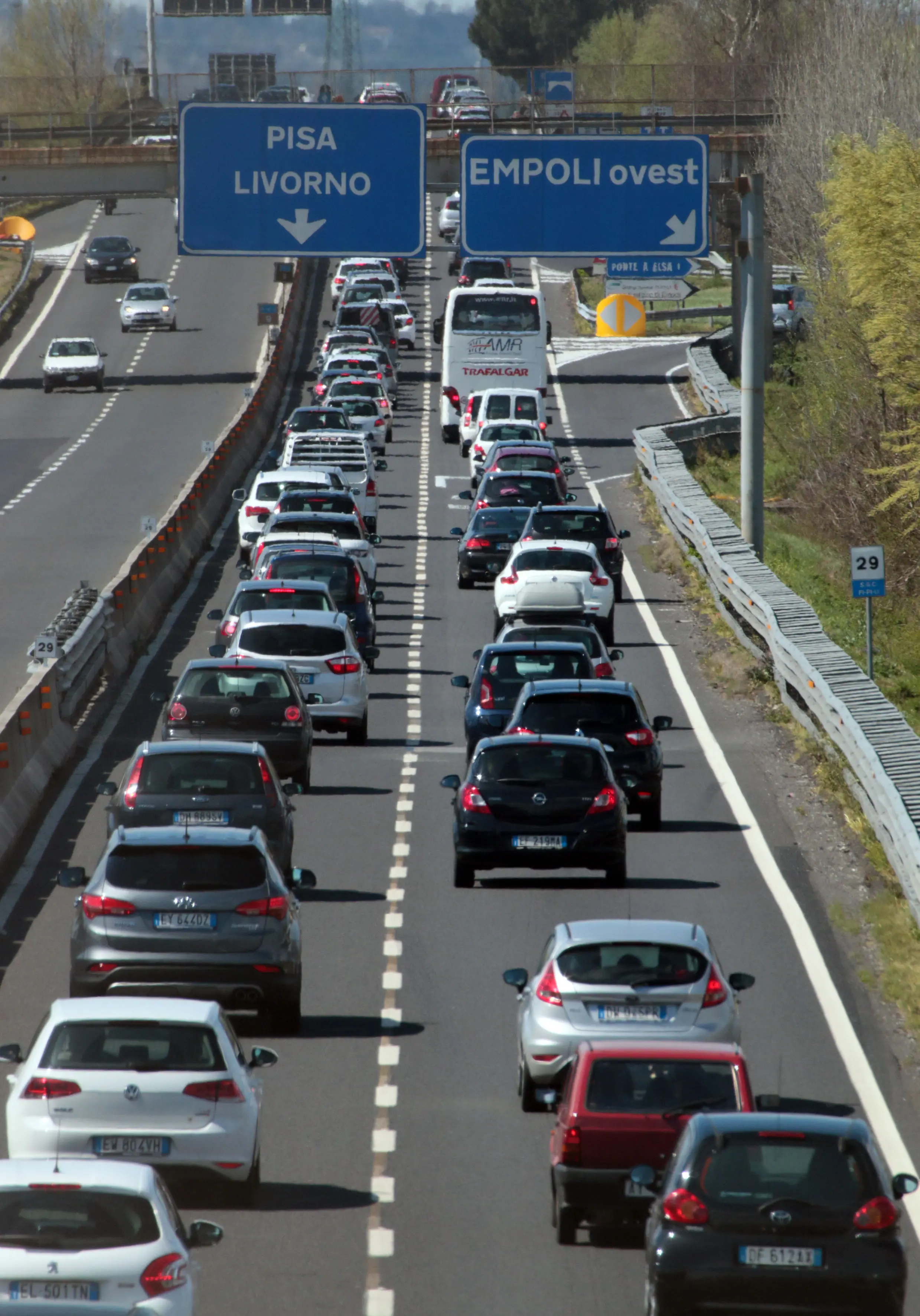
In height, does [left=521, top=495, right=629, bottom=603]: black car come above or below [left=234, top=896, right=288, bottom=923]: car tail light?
below

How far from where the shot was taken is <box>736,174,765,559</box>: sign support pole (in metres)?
35.1

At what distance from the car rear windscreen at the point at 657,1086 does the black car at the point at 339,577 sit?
20.1m

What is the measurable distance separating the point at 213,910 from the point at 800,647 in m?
13.4

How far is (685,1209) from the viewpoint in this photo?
10586 mm

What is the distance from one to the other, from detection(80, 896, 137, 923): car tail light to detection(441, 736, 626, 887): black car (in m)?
5.16

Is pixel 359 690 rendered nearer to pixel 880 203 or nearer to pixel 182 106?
pixel 182 106

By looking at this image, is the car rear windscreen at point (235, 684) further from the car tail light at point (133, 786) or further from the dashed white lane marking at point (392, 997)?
the car tail light at point (133, 786)

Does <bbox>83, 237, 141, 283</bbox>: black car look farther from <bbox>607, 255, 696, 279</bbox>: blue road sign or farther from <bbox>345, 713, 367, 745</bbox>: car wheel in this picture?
<bbox>345, 713, 367, 745</bbox>: car wheel

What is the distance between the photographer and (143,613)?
36.6 m

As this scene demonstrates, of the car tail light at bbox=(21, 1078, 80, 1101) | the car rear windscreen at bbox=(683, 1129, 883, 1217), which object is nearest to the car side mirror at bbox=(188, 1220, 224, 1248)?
the car rear windscreen at bbox=(683, 1129, 883, 1217)

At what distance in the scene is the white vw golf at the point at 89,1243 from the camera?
923cm

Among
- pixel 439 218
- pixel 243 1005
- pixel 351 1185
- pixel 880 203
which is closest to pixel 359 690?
pixel 243 1005

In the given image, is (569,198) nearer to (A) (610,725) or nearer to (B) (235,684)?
(B) (235,684)

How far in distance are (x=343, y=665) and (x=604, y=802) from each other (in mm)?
7458
